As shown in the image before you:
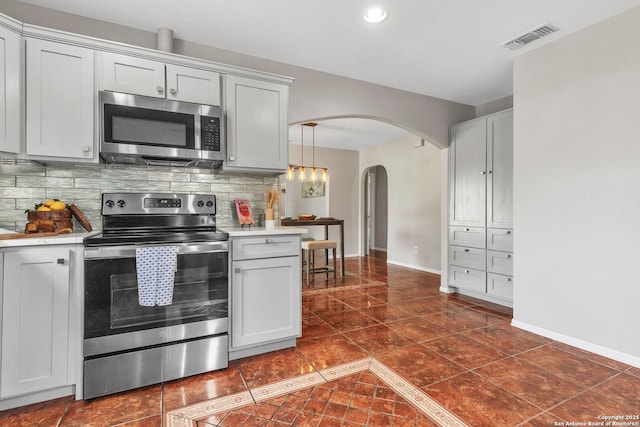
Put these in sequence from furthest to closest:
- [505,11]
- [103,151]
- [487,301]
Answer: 1. [487,301]
2. [505,11]
3. [103,151]

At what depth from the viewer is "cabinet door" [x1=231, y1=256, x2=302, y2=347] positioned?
224cm

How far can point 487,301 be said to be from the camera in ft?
12.5

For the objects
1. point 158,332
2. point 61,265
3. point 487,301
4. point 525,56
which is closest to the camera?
point 61,265

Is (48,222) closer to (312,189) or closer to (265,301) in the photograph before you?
(265,301)

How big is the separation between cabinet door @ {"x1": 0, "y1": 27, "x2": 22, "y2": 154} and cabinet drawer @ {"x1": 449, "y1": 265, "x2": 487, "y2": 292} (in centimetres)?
433

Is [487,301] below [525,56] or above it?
below

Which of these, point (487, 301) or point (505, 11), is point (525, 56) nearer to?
point (505, 11)

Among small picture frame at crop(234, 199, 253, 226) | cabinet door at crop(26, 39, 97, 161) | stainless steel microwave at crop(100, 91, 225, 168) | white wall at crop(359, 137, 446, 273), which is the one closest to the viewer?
cabinet door at crop(26, 39, 97, 161)

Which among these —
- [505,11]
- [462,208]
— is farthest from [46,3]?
[462,208]

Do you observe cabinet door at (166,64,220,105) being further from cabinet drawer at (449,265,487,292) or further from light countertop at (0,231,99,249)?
cabinet drawer at (449,265,487,292)

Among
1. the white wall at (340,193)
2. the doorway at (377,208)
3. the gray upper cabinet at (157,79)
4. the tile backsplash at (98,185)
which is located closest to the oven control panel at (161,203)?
the tile backsplash at (98,185)

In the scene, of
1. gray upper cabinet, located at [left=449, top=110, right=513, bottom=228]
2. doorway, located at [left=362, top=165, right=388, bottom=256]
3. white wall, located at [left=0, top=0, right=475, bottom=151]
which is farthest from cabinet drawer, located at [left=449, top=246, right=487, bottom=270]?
doorway, located at [left=362, top=165, right=388, bottom=256]

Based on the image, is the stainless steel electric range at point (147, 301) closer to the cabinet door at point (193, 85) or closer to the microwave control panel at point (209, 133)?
the microwave control panel at point (209, 133)

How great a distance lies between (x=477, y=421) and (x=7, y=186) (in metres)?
3.19
